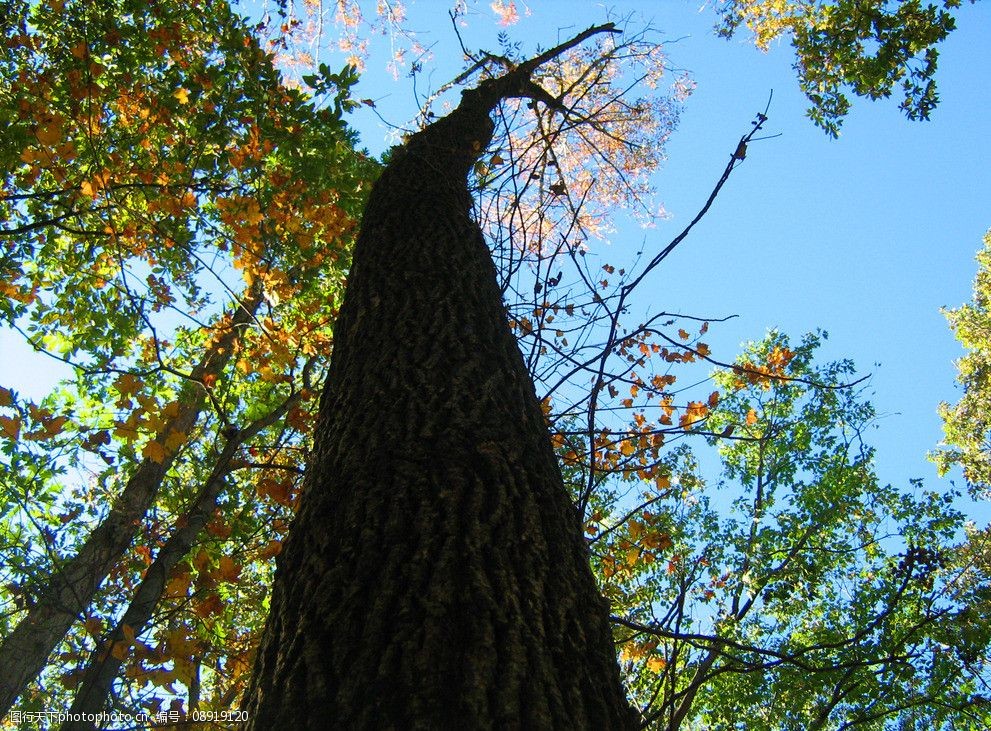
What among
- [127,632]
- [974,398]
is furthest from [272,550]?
[974,398]

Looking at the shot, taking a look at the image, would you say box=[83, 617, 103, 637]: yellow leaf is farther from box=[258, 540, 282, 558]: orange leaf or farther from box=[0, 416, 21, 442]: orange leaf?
box=[0, 416, 21, 442]: orange leaf

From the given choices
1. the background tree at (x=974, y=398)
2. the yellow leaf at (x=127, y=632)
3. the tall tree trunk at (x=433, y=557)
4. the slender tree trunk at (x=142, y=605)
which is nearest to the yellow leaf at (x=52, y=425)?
the slender tree trunk at (x=142, y=605)

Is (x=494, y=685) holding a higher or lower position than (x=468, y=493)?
lower

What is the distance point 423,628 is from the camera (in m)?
1.33

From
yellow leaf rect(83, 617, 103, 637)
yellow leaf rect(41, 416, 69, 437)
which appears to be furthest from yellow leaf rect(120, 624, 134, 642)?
yellow leaf rect(41, 416, 69, 437)

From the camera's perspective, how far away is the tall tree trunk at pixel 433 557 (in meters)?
1.24

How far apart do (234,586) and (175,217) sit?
3.68 meters

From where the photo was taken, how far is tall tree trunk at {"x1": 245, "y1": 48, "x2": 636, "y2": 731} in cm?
124

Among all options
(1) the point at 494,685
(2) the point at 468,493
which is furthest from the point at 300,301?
(1) the point at 494,685

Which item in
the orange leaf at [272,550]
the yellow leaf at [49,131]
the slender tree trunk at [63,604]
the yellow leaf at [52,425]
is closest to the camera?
the orange leaf at [272,550]

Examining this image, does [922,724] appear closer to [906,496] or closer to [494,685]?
[906,496]

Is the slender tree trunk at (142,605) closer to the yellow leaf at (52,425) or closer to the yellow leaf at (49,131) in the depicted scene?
the yellow leaf at (52,425)

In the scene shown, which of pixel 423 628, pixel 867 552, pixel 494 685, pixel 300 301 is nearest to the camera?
pixel 494 685

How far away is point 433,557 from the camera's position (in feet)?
4.98
